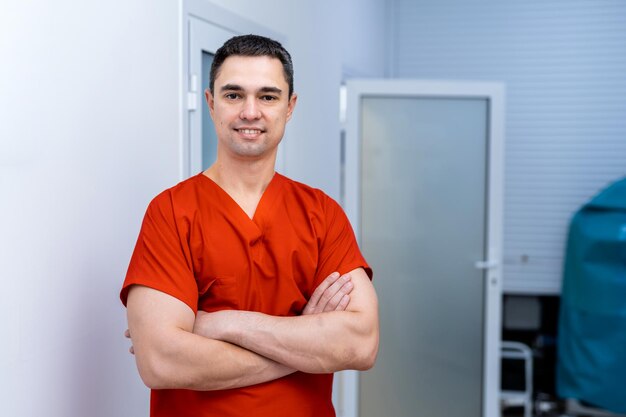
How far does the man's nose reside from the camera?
1.37 m

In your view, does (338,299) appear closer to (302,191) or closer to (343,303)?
(343,303)

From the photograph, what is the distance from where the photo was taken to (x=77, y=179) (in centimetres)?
150

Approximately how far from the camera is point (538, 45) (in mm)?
4668

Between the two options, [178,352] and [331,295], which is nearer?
[178,352]

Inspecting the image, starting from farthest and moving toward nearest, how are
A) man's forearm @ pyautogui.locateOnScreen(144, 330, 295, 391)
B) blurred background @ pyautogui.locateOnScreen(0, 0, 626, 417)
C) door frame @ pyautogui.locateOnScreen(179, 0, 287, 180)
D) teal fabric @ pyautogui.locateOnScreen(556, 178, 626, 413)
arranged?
teal fabric @ pyautogui.locateOnScreen(556, 178, 626, 413) → door frame @ pyautogui.locateOnScreen(179, 0, 287, 180) → blurred background @ pyautogui.locateOnScreen(0, 0, 626, 417) → man's forearm @ pyautogui.locateOnScreen(144, 330, 295, 391)

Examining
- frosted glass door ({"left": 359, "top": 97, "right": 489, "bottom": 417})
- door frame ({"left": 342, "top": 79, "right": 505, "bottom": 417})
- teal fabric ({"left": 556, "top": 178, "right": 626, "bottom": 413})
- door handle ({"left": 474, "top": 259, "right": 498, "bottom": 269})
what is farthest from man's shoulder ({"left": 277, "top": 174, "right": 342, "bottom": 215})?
teal fabric ({"left": 556, "top": 178, "right": 626, "bottom": 413})

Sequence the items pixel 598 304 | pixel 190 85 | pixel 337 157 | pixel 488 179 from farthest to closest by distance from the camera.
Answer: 1. pixel 598 304
2. pixel 488 179
3. pixel 337 157
4. pixel 190 85

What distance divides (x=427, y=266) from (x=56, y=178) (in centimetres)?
259

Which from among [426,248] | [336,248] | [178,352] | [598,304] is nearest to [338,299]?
[336,248]

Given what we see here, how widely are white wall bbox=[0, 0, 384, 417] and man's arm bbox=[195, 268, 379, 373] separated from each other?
0.31 meters

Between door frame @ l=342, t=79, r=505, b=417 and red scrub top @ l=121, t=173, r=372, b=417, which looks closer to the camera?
red scrub top @ l=121, t=173, r=372, b=417

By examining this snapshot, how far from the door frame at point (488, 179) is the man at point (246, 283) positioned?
204 centimetres

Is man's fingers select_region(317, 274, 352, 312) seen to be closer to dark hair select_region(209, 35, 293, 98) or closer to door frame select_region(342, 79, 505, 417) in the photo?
dark hair select_region(209, 35, 293, 98)

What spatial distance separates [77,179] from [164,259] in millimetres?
302
